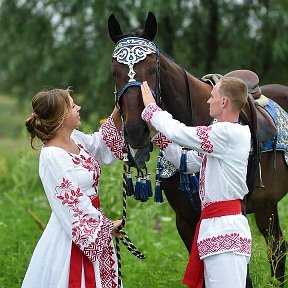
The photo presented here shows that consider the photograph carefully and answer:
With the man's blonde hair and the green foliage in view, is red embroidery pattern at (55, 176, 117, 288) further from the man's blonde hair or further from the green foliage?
the green foliage

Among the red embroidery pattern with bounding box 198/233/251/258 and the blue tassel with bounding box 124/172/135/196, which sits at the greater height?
the blue tassel with bounding box 124/172/135/196

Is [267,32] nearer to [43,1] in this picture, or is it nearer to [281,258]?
[43,1]

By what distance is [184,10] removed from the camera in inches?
533

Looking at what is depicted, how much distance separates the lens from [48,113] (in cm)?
309

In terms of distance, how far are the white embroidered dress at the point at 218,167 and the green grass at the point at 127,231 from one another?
2.83ft

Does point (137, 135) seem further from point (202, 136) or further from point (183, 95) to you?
point (183, 95)

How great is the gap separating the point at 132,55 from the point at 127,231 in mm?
3172

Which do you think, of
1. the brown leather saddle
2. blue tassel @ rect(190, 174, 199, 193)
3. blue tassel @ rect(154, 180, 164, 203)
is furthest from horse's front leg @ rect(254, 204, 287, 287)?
blue tassel @ rect(154, 180, 164, 203)

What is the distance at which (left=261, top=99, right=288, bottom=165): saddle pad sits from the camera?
4.03 m

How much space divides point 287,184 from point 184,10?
381 inches

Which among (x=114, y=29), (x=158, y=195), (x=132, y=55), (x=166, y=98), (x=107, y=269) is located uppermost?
(x=114, y=29)

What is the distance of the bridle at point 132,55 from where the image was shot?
3232 mm

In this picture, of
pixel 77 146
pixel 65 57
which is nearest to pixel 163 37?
pixel 65 57

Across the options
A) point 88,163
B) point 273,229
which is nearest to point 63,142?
point 88,163
